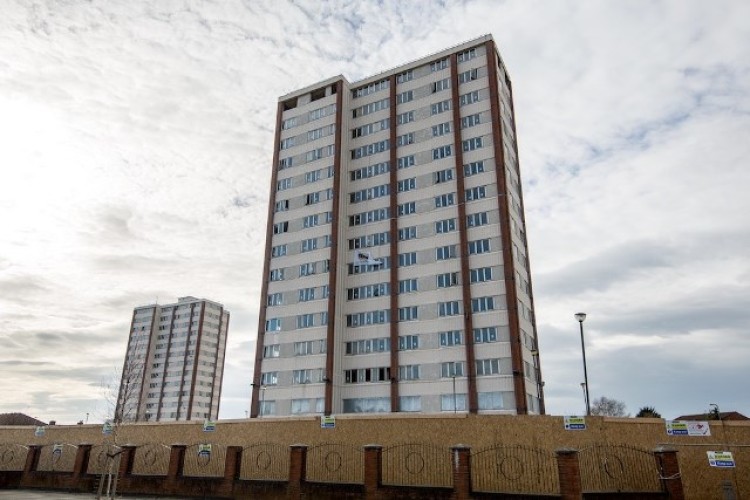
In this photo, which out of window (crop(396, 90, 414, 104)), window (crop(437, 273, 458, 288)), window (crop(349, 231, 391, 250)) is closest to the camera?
window (crop(437, 273, 458, 288))

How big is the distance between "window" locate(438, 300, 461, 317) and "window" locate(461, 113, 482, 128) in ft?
69.3

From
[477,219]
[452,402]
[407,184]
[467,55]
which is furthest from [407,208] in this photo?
[452,402]

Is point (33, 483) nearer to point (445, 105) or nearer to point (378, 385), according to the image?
point (378, 385)

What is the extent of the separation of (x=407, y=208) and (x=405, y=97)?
621 inches

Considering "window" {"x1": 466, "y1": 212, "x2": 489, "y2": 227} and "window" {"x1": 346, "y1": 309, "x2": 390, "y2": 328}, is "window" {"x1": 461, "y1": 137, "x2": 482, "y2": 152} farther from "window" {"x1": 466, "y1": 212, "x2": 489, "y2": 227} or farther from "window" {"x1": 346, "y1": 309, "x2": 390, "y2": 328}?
"window" {"x1": 346, "y1": 309, "x2": 390, "y2": 328}

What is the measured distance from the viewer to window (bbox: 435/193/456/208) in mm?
57781

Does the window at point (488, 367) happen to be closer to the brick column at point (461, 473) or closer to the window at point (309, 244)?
the window at point (309, 244)

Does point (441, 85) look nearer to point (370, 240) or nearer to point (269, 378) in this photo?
point (370, 240)

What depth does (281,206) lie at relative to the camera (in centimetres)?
6712

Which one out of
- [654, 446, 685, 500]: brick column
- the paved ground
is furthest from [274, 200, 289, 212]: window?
[654, 446, 685, 500]: brick column

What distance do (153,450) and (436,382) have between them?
28.3 m

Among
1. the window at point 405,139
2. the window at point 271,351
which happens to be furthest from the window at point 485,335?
the window at point 405,139

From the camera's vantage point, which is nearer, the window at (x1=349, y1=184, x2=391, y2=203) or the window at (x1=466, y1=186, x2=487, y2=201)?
the window at (x1=466, y1=186, x2=487, y2=201)

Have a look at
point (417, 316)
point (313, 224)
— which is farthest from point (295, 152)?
point (417, 316)
